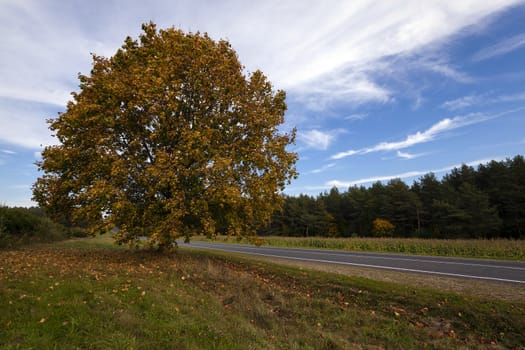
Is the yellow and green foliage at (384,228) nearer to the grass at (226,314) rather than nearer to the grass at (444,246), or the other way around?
the grass at (444,246)

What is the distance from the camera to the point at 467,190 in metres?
42.9

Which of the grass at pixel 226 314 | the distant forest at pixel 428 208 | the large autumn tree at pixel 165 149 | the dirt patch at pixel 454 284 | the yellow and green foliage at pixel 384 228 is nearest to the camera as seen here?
the grass at pixel 226 314

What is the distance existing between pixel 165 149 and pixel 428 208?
177ft

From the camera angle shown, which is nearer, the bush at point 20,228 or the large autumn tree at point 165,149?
the large autumn tree at point 165,149

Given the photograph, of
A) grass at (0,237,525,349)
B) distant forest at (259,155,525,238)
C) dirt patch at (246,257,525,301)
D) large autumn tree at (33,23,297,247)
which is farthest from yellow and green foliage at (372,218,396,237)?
grass at (0,237,525,349)

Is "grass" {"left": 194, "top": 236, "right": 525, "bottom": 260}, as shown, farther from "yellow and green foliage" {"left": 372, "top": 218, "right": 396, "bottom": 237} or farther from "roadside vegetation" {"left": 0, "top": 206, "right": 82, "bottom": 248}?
"yellow and green foliage" {"left": 372, "top": 218, "right": 396, "bottom": 237}

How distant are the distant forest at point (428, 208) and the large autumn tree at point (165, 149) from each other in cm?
4183

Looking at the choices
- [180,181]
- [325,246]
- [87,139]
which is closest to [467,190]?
[325,246]

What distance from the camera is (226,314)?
691 cm

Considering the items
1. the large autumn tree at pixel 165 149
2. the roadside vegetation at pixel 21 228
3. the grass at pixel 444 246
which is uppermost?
the large autumn tree at pixel 165 149

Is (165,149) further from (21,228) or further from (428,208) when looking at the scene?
(428,208)

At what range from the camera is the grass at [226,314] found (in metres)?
5.10

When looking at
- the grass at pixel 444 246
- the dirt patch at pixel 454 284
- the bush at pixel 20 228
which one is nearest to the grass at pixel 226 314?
the dirt patch at pixel 454 284

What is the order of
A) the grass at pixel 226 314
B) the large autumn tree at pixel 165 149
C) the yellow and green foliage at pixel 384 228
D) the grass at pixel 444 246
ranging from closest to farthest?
the grass at pixel 226 314
the large autumn tree at pixel 165 149
the grass at pixel 444 246
the yellow and green foliage at pixel 384 228
